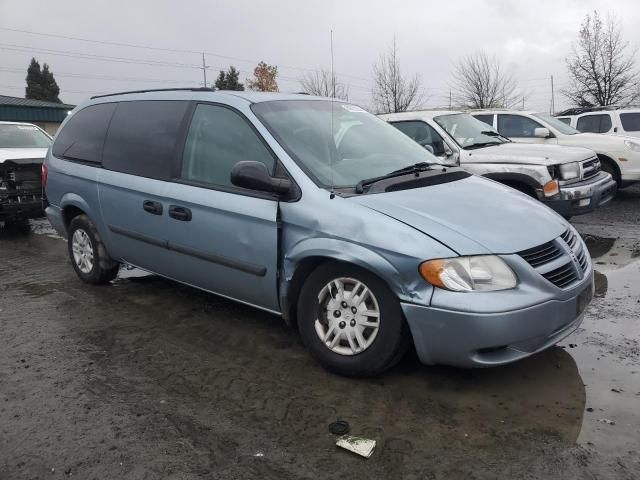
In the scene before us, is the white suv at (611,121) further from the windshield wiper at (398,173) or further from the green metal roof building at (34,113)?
the green metal roof building at (34,113)

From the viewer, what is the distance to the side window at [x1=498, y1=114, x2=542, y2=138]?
32.3ft

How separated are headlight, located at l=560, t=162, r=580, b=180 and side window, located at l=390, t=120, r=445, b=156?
147cm

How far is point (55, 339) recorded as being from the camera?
167 inches

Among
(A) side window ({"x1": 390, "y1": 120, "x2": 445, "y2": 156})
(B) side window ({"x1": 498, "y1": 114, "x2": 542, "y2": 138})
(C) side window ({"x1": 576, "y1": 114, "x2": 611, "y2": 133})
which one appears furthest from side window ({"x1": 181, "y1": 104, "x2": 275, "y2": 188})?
(C) side window ({"x1": 576, "y1": 114, "x2": 611, "y2": 133})

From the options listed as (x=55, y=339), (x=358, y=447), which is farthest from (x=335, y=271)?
(x=55, y=339)

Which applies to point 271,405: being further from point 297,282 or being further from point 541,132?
point 541,132

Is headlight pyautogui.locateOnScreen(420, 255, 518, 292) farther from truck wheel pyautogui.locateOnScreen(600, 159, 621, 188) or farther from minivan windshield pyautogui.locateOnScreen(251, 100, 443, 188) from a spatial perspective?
truck wheel pyautogui.locateOnScreen(600, 159, 621, 188)

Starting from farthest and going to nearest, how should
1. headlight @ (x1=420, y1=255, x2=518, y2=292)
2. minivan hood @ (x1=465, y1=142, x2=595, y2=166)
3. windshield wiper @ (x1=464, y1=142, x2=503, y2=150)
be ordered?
windshield wiper @ (x1=464, y1=142, x2=503, y2=150), minivan hood @ (x1=465, y1=142, x2=595, y2=166), headlight @ (x1=420, y1=255, x2=518, y2=292)

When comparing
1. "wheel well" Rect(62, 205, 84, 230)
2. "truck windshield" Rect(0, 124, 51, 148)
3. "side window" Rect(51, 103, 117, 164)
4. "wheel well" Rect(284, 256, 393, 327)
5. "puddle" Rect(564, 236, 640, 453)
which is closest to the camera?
"puddle" Rect(564, 236, 640, 453)

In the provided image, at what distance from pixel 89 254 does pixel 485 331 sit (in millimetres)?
3982

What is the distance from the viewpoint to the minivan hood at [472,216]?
307 cm

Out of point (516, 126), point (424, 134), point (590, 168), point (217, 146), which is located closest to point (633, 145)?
point (516, 126)

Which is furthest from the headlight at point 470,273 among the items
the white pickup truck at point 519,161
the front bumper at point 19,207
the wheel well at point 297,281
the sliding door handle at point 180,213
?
the front bumper at point 19,207

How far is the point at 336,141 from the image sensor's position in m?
4.05
